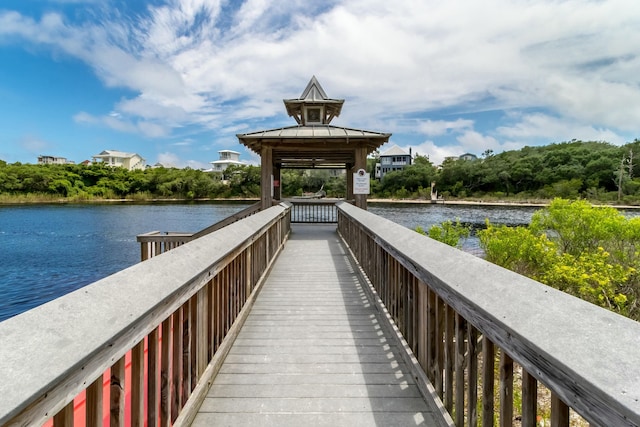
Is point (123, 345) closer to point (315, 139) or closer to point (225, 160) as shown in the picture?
point (315, 139)

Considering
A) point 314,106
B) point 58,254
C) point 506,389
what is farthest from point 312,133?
point 58,254

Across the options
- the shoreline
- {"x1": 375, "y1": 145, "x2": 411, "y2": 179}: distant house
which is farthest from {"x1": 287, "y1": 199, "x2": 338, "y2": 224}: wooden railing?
{"x1": 375, "y1": 145, "x2": 411, "y2": 179}: distant house

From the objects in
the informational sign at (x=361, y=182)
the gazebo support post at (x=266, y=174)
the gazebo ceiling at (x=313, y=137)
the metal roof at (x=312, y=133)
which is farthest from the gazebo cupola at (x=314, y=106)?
the informational sign at (x=361, y=182)

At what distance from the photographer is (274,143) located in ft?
32.1

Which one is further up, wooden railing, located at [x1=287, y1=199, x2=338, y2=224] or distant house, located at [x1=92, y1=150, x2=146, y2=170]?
distant house, located at [x1=92, y1=150, x2=146, y2=170]

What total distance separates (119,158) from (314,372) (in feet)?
310

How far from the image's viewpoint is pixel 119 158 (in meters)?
84.2

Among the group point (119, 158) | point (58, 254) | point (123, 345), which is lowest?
point (58, 254)

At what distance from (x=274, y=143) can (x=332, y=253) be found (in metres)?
3.81

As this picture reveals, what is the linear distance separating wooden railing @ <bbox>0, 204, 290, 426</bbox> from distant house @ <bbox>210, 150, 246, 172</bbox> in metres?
80.4

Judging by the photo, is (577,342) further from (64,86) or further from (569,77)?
(64,86)

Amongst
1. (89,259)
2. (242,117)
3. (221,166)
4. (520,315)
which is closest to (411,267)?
(520,315)

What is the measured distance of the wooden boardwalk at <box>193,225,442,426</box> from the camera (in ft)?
6.90

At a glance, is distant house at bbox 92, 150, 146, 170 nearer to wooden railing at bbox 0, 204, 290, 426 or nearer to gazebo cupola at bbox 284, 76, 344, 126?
gazebo cupola at bbox 284, 76, 344, 126
